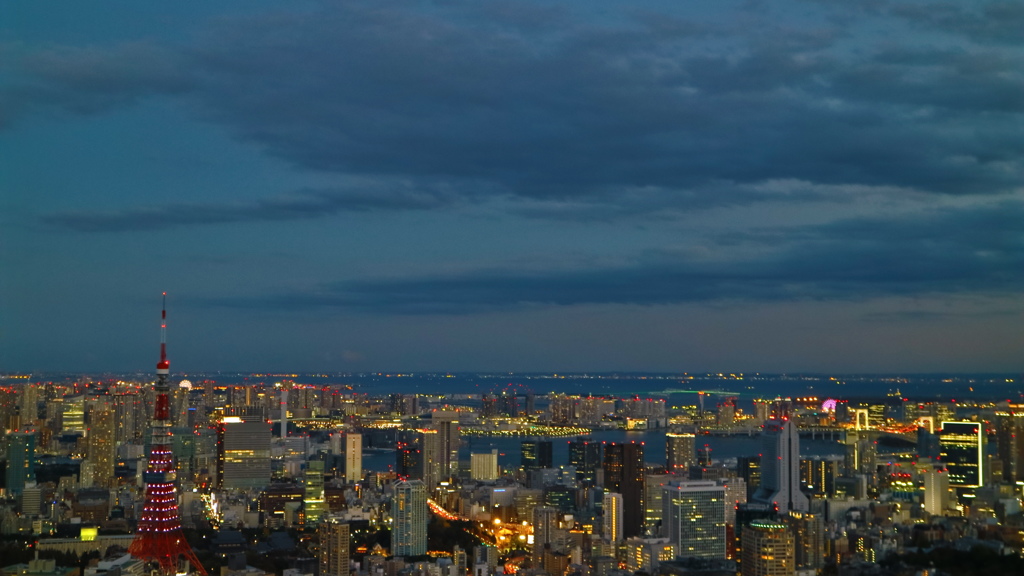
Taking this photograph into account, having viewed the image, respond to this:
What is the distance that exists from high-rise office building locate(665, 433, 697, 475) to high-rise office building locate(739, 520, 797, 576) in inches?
335

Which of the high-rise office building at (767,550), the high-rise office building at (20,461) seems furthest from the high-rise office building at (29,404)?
the high-rise office building at (767,550)

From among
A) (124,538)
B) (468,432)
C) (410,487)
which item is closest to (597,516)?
(410,487)

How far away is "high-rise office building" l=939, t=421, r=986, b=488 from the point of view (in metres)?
7.21

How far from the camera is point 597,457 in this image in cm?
1919

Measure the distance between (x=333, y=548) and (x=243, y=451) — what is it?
9.59 meters

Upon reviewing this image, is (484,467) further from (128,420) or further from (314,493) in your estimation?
(128,420)

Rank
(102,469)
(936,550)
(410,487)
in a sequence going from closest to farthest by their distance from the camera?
(936,550) → (410,487) → (102,469)

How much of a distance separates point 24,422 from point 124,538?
2.20m

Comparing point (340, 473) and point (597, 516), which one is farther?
point (340, 473)

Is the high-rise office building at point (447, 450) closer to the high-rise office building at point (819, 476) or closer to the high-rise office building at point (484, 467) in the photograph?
the high-rise office building at point (484, 467)

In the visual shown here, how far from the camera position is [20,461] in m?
9.66

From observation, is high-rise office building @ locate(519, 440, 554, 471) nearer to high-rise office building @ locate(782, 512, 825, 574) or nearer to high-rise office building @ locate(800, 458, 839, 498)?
high-rise office building @ locate(800, 458, 839, 498)

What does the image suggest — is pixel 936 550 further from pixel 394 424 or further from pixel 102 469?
pixel 394 424

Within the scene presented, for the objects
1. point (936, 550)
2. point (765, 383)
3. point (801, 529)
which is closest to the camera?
point (936, 550)
